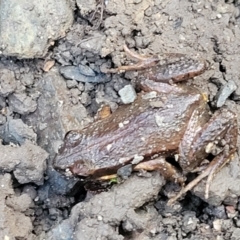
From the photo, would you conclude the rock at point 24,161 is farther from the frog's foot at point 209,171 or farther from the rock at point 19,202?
the frog's foot at point 209,171

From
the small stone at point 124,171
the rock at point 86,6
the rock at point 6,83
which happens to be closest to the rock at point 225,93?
the small stone at point 124,171

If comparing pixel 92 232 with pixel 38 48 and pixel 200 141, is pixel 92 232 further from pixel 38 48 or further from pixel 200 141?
pixel 38 48

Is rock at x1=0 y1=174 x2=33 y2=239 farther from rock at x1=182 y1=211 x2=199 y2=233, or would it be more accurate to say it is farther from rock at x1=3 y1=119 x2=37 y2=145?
rock at x1=182 y1=211 x2=199 y2=233

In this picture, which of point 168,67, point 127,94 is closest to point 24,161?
point 127,94

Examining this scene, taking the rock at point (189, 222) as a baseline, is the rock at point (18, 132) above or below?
above

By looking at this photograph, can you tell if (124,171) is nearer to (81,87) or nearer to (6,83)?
(81,87)

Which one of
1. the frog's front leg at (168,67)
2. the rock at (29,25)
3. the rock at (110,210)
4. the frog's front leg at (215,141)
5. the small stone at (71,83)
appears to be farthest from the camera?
the small stone at (71,83)
